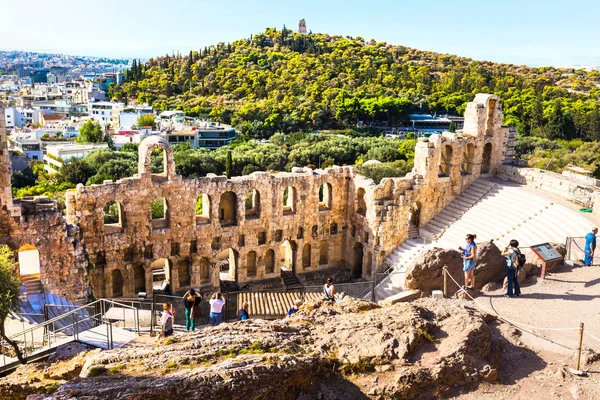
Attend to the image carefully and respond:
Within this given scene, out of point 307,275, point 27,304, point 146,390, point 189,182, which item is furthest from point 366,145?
point 146,390

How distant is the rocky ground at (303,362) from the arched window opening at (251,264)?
18577 mm

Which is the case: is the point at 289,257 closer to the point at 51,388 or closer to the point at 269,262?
the point at 269,262

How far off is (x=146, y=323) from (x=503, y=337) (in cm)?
1140

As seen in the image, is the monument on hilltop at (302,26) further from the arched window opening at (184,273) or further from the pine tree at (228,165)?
the arched window opening at (184,273)

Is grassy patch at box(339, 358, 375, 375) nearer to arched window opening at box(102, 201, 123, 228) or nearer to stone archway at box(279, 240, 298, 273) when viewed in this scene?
stone archway at box(279, 240, 298, 273)

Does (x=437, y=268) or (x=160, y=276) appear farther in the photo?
(x=160, y=276)

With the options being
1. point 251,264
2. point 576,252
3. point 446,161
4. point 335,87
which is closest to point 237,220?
point 251,264

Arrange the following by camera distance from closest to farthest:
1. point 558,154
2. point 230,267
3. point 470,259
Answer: point 470,259
point 230,267
point 558,154

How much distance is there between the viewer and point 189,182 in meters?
29.5

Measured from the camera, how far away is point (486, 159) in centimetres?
3878

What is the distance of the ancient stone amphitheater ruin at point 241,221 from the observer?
24.8 metres

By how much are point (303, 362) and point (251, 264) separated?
22058 mm

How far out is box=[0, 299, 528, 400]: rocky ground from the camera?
412 inches

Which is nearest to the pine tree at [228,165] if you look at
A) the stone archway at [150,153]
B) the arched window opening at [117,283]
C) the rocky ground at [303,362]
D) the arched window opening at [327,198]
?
the arched window opening at [327,198]
